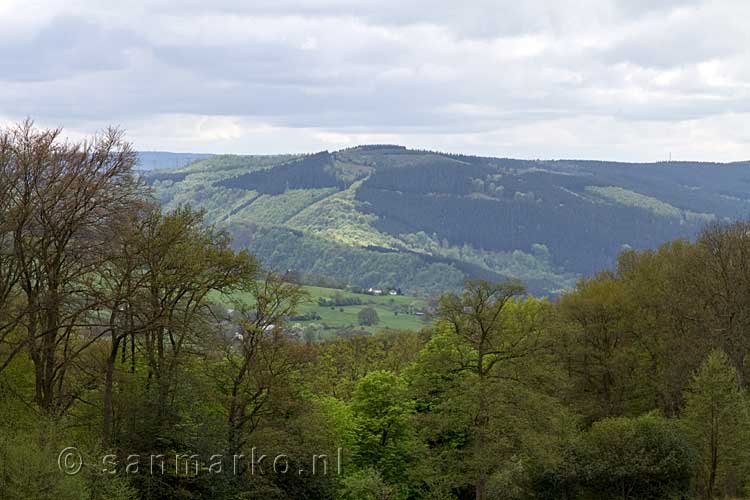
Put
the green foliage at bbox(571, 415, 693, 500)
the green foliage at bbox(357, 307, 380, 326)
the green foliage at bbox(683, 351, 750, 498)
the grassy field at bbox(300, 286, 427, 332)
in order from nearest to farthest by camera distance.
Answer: the green foliage at bbox(683, 351, 750, 498) < the green foliage at bbox(571, 415, 693, 500) < the grassy field at bbox(300, 286, 427, 332) < the green foliage at bbox(357, 307, 380, 326)

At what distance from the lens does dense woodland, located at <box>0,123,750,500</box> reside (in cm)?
2766

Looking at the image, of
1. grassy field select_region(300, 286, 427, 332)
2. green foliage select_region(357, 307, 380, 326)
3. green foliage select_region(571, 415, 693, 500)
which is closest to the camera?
green foliage select_region(571, 415, 693, 500)

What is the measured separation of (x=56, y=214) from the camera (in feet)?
88.8

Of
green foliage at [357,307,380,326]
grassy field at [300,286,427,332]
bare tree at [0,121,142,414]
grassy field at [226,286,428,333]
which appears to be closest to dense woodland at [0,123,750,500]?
bare tree at [0,121,142,414]

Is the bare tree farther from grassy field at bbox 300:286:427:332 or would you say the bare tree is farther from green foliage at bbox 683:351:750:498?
grassy field at bbox 300:286:427:332

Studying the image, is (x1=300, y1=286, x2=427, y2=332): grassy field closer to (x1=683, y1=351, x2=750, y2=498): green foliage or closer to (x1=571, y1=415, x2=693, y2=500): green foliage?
(x1=571, y1=415, x2=693, y2=500): green foliage

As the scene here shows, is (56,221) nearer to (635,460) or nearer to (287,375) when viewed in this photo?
(287,375)

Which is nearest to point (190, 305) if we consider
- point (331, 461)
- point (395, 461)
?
point (331, 461)

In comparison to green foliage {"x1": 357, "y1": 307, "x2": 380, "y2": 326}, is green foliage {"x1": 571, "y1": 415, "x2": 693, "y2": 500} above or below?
above

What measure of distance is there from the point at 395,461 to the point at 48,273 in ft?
92.5

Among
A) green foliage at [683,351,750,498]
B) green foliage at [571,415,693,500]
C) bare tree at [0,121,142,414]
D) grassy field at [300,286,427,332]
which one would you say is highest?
bare tree at [0,121,142,414]

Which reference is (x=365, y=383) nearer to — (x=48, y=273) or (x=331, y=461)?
(x=331, y=461)

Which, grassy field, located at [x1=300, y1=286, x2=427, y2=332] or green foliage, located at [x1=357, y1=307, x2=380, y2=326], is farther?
green foliage, located at [x1=357, y1=307, x2=380, y2=326]

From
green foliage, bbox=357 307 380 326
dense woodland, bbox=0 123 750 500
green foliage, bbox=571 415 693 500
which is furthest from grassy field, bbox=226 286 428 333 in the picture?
green foliage, bbox=571 415 693 500
